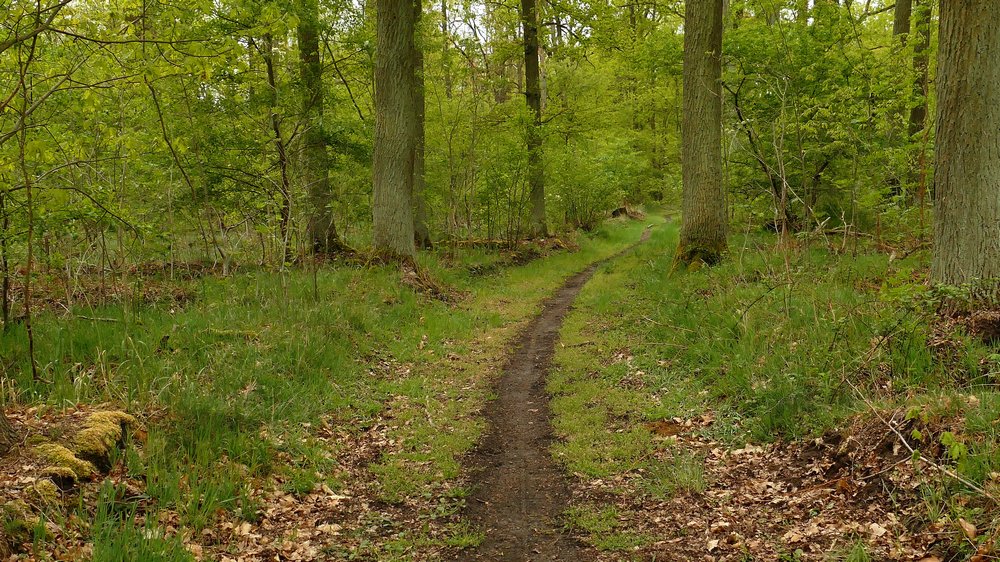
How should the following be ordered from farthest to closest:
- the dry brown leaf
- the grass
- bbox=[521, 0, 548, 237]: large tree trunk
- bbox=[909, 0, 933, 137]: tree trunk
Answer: bbox=[521, 0, 548, 237]: large tree trunk, bbox=[909, 0, 933, 137]: tree trunk, the grass, the dry brown leaf

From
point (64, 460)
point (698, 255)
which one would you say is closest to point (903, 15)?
point (698, 255)

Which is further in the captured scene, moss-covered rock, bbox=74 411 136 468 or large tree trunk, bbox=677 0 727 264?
large tree trunk, bbox=677 0 727 264

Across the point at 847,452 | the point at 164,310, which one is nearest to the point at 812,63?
the point at 847,452

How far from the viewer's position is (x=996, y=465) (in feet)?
11.8

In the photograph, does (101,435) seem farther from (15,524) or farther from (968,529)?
(968,529)

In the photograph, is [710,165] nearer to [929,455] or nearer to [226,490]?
[929,455]

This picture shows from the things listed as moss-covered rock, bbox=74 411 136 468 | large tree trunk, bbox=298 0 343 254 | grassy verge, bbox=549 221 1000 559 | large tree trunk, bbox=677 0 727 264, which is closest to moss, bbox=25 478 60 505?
moss-covered rock, bbox=74 411 136 468

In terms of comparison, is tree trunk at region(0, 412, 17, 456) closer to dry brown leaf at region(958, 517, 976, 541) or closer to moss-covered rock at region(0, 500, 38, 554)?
moss-covered rock at region(0, 500, 38, 554)

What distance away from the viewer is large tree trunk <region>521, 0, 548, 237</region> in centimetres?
1769

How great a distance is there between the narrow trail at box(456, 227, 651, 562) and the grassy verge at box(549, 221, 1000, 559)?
209 millimetres

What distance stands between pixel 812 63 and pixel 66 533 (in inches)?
576

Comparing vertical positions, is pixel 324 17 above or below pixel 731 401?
above

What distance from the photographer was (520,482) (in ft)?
17.4

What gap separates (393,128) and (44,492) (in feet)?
31.3
